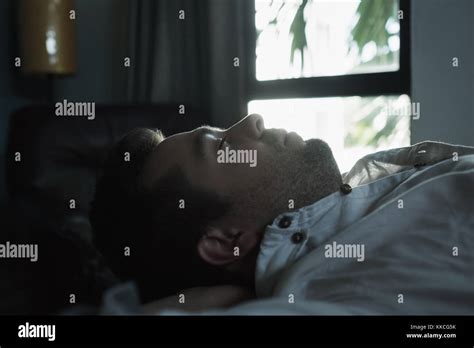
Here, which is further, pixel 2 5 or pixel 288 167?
pixel 288 167

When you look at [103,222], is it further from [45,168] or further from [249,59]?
[249,59]

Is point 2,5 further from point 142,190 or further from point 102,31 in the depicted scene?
point 142,190

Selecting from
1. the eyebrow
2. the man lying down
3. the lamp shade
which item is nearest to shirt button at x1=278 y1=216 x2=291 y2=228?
the man lying down

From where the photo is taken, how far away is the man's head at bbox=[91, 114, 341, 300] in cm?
58

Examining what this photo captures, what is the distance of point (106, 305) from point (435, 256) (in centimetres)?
31

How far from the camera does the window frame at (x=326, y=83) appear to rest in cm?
56

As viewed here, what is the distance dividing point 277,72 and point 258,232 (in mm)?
178

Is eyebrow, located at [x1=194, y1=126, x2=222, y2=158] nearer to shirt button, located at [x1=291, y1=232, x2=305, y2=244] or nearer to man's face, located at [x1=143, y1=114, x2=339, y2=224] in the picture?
man's face, located at [x1=143, y1=114, x2=339, y2=224]

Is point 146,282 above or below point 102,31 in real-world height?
below

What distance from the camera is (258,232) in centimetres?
59

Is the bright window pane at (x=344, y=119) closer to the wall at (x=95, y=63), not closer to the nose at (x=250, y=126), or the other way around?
the nose at (x=250, y=126)

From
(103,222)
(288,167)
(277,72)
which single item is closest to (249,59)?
(277,72)

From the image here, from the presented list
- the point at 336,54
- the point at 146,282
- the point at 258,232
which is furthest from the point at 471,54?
the point at 146,282

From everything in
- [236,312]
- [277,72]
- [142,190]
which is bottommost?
[236,312]
